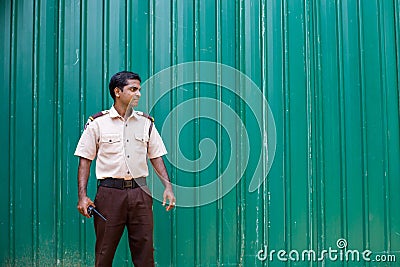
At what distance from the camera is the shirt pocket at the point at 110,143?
3521 millimetres

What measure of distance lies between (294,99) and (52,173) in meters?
1.82

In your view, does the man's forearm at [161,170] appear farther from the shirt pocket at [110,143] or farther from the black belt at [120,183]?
the shirt pocket at [110,143]

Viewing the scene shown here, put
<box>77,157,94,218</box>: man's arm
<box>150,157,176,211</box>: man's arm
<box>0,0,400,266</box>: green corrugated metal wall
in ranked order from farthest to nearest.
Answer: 1. <box>0,0,400,266</box>: green corrugated metal wall
2. <box>150,157,176,211</box>: man's arm
3. <box>77,157,94,218</box>: man's arm

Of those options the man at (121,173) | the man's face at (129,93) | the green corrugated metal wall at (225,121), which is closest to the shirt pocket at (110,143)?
the man at (121,173)

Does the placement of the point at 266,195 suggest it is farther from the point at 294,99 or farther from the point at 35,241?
the point at 35,241

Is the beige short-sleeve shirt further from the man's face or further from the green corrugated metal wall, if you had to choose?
the green corrugated metal wall

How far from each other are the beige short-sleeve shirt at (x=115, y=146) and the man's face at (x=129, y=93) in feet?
0.32

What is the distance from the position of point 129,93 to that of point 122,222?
2.60ft

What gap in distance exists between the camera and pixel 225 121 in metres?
4.13

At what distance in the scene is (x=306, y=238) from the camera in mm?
4094

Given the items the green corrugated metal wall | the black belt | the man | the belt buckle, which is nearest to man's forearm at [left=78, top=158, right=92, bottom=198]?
the man

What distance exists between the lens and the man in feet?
11.3

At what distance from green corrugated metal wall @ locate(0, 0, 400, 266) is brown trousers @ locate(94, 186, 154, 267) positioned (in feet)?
2.04

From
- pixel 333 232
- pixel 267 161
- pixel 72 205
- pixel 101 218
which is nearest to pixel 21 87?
pixel 72 205
